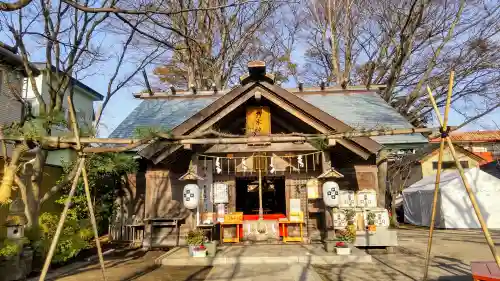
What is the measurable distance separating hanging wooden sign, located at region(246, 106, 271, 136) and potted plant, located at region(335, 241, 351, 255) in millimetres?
4186

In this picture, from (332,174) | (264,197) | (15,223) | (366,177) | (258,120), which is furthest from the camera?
(264,197)

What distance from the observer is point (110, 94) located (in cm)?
1394

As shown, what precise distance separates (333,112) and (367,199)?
4801 millimetres

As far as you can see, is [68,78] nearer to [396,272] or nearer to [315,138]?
[315,138]

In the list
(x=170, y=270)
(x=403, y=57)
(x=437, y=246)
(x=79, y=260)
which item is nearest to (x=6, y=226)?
(x=79, y=260)

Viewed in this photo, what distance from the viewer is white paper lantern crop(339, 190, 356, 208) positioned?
493 inches

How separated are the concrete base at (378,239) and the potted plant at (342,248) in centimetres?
172

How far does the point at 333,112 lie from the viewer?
15.8 meters

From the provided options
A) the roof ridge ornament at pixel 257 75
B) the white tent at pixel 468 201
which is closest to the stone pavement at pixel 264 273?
the roof ridge ornament at pixel 257 75

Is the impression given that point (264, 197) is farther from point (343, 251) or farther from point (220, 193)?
point (343, 251)

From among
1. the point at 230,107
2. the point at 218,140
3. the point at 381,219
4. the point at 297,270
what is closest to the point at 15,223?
the point at 218,140

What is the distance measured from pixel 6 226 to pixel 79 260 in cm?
308

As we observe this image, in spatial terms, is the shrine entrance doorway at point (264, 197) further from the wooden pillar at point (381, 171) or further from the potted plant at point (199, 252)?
the potted plant at point (199, 252)

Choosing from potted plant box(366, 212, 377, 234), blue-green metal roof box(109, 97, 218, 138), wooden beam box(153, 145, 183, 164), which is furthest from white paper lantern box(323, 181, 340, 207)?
blue-green metal roof box(109, 97, 218, 138)
